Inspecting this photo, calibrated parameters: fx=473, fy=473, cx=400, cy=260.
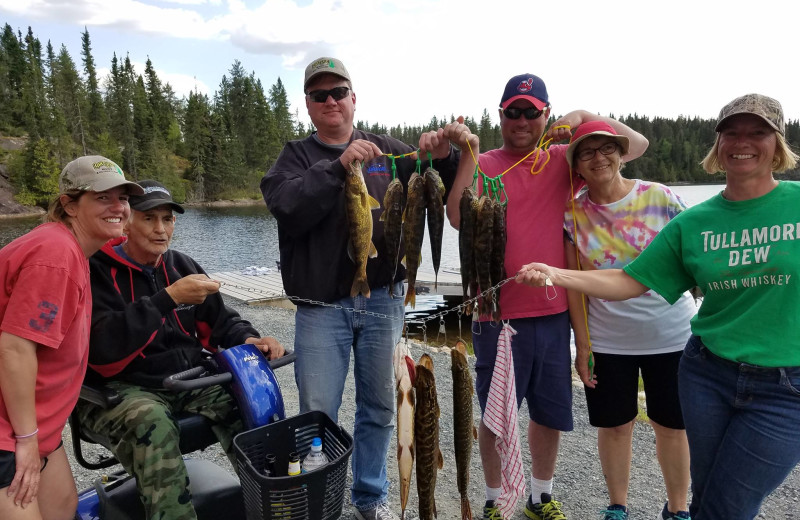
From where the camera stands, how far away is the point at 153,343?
328 cm

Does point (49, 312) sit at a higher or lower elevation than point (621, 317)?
higher

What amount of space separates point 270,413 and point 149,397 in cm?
76

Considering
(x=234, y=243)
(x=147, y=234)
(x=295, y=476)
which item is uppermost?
(x=147, y=234)

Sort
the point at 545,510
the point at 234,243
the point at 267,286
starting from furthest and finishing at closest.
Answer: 1. the point at 234,243
2. the point at 267,286
3. the point at 545,510

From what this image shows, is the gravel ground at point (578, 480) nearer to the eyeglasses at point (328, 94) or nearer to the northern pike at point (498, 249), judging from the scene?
the northern pike at point (498, 249)

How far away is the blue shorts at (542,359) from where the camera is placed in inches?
138

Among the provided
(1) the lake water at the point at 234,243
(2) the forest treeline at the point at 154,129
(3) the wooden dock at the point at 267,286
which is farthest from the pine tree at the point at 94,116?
(3) the wooden dock at the point at 267,286

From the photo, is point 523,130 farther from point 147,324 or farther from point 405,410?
point 147,324

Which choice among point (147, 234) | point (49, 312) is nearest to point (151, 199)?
point (147, 234)

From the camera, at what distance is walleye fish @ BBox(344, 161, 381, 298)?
123 inches

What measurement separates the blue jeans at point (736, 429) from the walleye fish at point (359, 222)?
2.11 metres

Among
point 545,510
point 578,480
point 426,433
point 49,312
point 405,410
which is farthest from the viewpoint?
point 578,480

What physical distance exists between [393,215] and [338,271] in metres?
0.60

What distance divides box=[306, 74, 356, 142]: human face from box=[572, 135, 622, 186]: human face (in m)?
1.69
